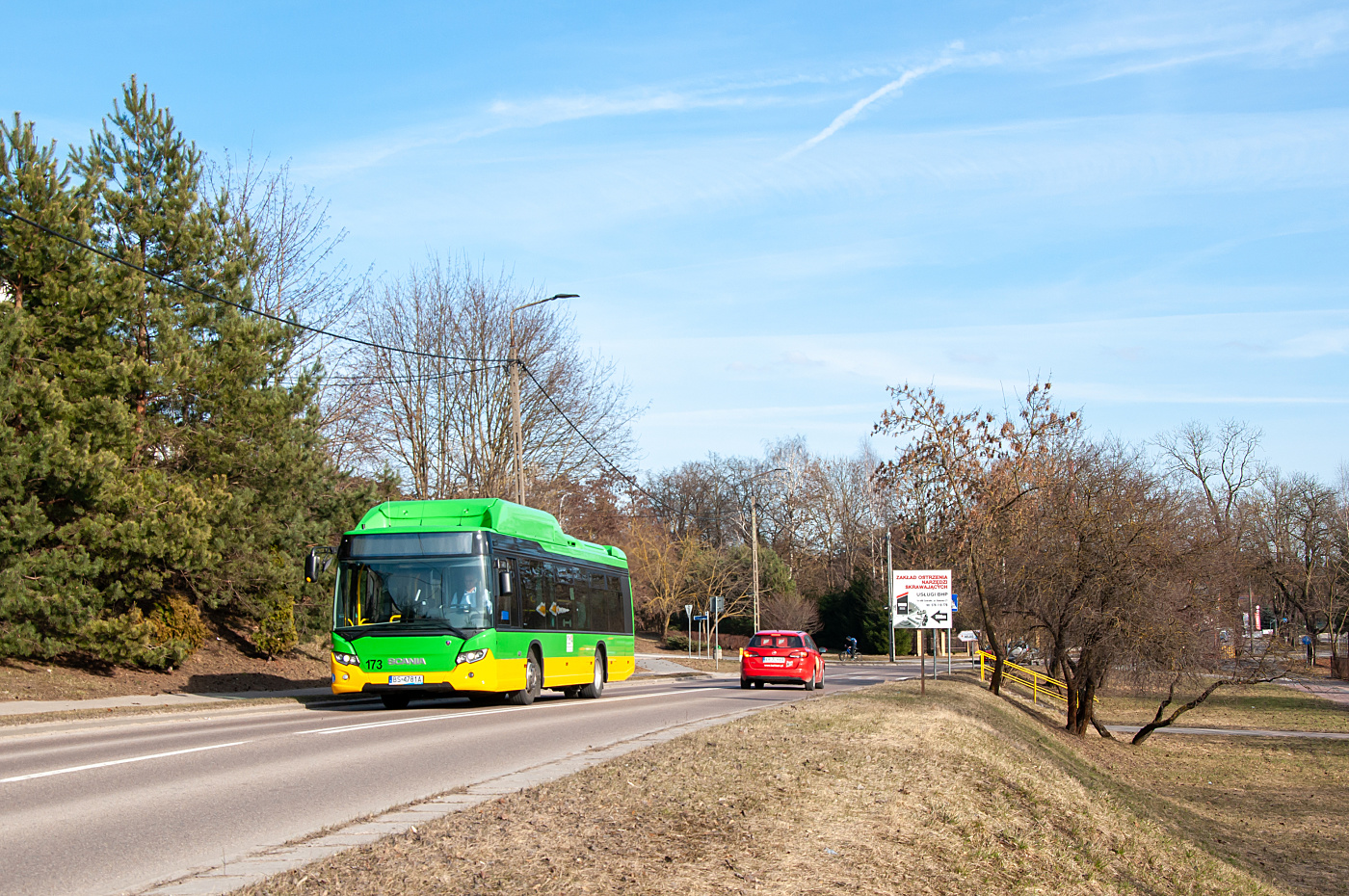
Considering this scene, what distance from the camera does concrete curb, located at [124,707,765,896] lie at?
595cm

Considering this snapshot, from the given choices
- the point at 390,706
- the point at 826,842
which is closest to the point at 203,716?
the point at 390,706

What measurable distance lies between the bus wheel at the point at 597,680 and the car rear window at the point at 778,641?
5.47 meters

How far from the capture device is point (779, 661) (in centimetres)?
2850

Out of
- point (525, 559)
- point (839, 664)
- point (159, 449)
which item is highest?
point (159, 449)

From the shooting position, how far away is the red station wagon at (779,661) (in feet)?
93.5

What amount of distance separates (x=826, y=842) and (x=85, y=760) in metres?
8.54

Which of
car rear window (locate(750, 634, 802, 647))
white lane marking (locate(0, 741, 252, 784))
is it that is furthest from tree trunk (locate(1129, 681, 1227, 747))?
white lane marking (locate(0, 741, 252, 784))

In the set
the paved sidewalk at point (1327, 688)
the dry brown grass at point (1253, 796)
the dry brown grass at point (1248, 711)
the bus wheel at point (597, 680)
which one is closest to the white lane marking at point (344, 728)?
the bus wheel at point (597, 680)

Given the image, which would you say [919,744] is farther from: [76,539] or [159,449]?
[159,449]

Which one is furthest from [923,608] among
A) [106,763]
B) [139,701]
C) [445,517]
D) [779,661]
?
[106,763]

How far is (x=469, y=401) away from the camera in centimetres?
3819

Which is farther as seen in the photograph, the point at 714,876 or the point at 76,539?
the point at 76,539

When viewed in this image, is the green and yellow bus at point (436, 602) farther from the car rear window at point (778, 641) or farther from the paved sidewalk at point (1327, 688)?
the paved sidewalk at point (1327, 688)

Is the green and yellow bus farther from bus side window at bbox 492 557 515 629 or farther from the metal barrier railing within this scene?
the metal barrier railing
